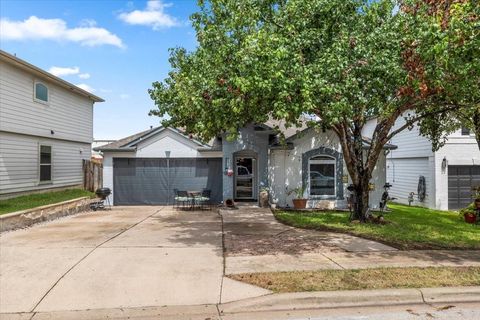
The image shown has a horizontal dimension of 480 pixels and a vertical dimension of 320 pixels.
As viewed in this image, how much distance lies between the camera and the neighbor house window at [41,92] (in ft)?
53.3

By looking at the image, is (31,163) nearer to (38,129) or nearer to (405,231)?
(38,129)

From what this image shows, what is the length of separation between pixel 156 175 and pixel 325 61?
12483 mm

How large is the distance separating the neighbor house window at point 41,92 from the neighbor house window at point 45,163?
2.29 m

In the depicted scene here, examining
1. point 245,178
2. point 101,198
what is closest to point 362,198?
point 245,178

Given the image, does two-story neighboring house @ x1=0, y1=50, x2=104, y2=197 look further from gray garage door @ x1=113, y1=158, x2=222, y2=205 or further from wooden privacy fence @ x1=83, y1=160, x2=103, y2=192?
gray garage door @ x1=113, y1=158, x2=222, y2=205

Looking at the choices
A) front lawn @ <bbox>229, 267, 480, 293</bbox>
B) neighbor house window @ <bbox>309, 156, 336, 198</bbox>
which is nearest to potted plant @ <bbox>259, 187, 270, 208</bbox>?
neighbor house window @ <bbox>309, 156, 336, 198</bbox>

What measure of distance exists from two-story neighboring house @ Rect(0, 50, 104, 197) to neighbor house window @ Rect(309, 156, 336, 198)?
12.7 m

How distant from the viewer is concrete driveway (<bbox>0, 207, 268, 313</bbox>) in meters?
5.48

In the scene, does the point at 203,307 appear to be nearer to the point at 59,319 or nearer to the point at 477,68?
the point at 59,319

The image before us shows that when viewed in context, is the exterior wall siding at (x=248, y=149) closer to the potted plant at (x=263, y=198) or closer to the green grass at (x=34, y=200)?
the potted plant at (x=263, y=198)

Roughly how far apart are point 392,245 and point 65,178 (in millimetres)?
16552

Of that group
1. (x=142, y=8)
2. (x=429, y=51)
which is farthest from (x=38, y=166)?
(x=429, y=51)

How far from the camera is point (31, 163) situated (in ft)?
52.3

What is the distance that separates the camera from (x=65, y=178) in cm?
1878
